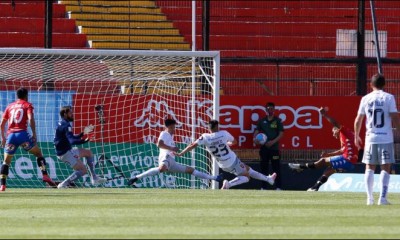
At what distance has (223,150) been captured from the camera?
2467cm

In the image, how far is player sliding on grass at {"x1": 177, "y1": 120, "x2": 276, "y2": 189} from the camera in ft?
80.1

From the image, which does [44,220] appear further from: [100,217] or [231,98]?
[231,98]

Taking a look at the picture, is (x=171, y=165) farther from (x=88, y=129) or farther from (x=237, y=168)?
(x=88, y=129)

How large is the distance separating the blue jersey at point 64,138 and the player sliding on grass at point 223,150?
2.25 m

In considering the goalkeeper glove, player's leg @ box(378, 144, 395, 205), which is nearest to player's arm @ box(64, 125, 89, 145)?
the goalkeeper glove

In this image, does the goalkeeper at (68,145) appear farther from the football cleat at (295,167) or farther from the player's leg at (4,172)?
the football cleat at (295,167)

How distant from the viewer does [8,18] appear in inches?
1283

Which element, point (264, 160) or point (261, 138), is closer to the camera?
point (261, 138)

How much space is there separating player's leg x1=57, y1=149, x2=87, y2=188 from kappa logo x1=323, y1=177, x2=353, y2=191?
5708 mm

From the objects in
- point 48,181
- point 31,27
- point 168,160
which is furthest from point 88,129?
point 31,27

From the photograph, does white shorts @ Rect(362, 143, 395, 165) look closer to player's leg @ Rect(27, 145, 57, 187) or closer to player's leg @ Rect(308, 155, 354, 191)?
player's leg @ Rect(308, 155, 354, 191)

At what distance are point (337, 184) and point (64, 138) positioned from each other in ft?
21.2

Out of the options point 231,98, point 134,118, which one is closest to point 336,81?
point 231,98

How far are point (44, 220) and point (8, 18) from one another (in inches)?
739
